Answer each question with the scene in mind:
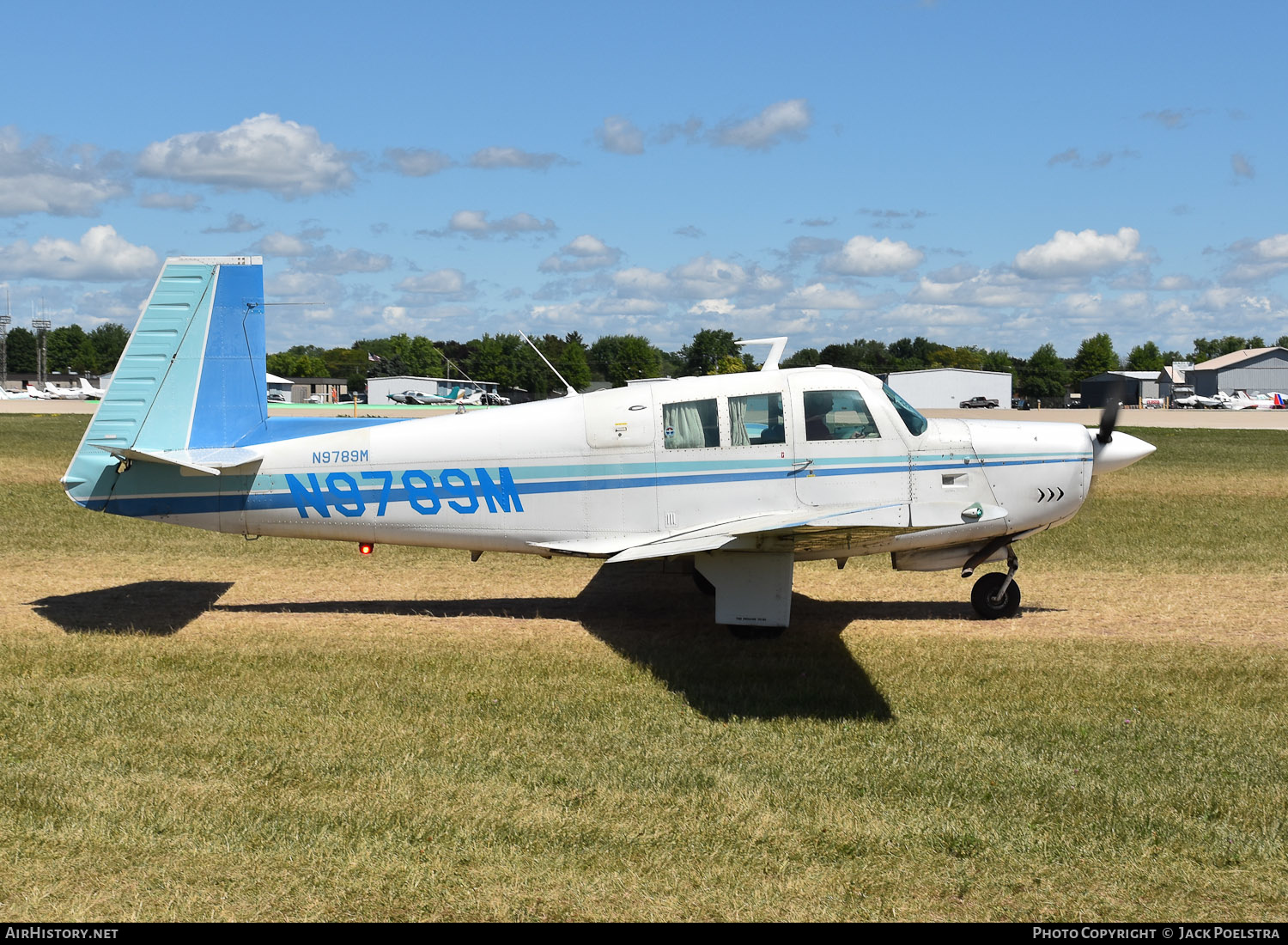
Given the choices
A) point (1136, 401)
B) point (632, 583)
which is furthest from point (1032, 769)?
point (1136, 401)

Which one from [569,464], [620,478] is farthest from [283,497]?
[620,478]

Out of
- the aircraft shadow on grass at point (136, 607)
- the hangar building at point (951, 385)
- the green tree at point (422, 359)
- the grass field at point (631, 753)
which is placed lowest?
the grass field at point (631, 753)

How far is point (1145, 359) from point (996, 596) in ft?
569

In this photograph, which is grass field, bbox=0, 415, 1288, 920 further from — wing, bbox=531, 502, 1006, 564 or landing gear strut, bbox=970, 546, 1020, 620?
wing, bbox=531, 502, 1006, 564

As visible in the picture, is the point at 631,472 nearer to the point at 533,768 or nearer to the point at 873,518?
the point at 873,518

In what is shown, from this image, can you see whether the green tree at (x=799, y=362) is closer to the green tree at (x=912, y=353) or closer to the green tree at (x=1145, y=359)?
the green tree at (x=912, y=353)

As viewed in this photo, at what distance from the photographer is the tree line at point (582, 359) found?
10631 cm

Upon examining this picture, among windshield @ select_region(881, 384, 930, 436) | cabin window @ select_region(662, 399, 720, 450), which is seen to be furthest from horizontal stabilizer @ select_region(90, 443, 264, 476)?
windshield @ select_region(881, 384, 930, 436)

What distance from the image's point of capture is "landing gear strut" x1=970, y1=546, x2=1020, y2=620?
33.8 feet

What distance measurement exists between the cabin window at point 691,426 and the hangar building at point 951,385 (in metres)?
76.2

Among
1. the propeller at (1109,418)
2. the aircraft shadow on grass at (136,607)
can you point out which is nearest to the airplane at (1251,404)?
the propeller at (1109,418)

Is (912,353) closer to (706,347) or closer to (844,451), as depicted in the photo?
(706,347)

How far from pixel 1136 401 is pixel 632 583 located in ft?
314

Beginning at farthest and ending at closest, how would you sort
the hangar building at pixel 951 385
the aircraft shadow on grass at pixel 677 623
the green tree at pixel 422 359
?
the green tree at pixel 422 359, the hangar building at pixel 951 385, the aircraft shadow on grass at pixel 677 623
